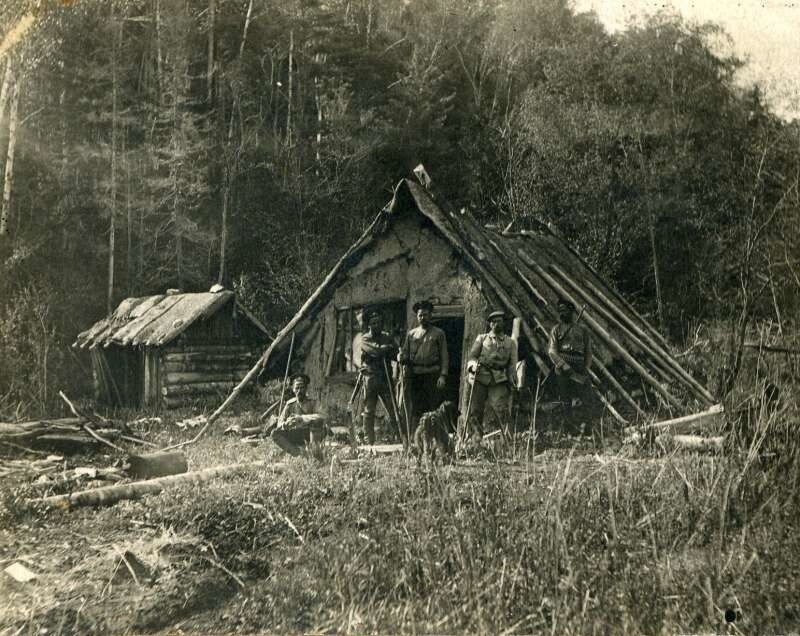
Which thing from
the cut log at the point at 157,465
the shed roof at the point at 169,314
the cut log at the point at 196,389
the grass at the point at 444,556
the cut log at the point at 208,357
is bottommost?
the grass at the point at 444,556

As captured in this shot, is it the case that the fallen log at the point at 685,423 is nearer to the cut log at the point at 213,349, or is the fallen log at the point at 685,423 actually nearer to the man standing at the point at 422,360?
the man standing at the point at 422,360

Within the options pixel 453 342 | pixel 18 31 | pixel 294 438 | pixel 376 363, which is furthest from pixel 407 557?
pixel 18 31

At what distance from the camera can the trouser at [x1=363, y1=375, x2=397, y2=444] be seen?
7.71 meters

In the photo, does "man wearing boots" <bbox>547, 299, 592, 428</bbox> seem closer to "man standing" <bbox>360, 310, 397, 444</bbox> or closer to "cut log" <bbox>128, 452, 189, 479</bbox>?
"man standing" <bbox>360, 310, 397, 444</bbox>

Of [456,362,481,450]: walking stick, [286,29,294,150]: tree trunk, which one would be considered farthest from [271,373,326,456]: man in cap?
[286,29,294,150]: tree trunk

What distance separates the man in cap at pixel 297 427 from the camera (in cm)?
691

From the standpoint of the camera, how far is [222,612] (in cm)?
468

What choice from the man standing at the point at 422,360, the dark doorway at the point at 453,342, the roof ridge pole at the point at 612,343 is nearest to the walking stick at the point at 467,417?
the man standing at the point at 422,360

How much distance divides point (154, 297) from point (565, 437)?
4.91 metres

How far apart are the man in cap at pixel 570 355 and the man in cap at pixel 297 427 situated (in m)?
2.70

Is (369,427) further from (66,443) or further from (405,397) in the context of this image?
(66,443)

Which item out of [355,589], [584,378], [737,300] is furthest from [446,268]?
[355,589]

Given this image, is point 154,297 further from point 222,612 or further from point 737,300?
point 737,300

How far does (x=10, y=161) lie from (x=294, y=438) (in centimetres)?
354
